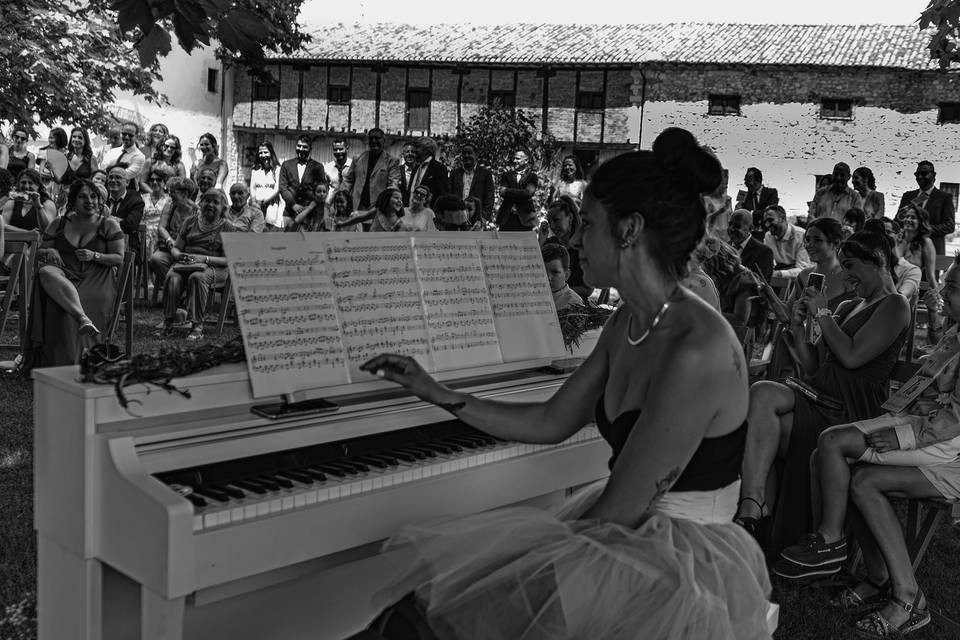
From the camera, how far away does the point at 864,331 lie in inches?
185

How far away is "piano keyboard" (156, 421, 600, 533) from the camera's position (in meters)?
2.44

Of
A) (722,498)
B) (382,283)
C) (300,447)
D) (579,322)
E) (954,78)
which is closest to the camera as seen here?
(722,498)

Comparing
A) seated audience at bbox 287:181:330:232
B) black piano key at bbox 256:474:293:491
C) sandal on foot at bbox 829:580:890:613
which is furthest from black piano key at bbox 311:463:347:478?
seated audience at bbox 287:181:330:232

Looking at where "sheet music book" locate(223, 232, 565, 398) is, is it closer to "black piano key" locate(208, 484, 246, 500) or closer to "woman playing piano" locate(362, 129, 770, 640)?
"black piano key" locate(208, 484, 246, 500)

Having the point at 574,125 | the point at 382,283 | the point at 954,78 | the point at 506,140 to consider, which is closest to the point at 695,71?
the point at 574,125

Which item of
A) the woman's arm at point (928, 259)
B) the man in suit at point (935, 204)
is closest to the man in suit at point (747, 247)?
the woman's arm at point (928, 259)

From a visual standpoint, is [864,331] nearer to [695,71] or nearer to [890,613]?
[890,613]

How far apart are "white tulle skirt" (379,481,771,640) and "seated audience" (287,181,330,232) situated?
32.3 ft

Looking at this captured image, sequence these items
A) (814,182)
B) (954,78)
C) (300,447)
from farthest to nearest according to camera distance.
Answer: (814,182) < (954,78) < (300,447)

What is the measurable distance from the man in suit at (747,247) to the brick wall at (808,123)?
21317 mm

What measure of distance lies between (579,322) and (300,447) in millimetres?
1428

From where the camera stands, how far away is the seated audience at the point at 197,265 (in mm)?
10039

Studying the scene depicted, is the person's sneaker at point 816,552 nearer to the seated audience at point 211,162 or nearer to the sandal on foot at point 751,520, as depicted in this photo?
the sandal on foot at point 751,520

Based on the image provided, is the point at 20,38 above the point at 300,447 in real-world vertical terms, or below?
above
